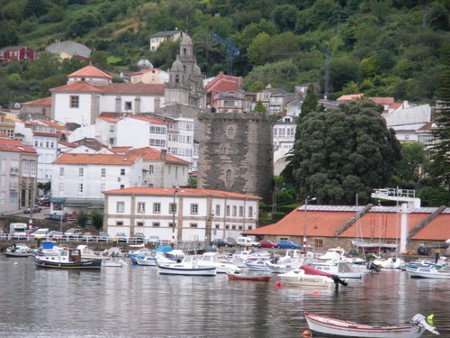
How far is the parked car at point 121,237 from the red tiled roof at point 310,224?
8.55 m

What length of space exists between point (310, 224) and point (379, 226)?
5.12 m

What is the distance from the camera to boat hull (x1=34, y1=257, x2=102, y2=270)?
311 ft

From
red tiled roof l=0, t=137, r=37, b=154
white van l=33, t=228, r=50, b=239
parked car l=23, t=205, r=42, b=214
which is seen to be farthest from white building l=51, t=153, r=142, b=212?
white van l=33, t=228, r=50, b=239

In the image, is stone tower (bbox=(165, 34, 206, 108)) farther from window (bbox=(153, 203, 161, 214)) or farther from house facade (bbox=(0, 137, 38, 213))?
window (bbox=(153, 203, 161, 214))

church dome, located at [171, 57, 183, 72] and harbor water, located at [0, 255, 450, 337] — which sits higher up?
church dome, located at [171, 57, 183, 72]

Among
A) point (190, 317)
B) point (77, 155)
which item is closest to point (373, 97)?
point (77, 155)

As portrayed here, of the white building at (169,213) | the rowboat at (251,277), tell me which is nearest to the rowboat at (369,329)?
the rowboat at (251,277)

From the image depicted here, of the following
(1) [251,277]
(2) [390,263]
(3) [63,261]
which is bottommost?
(1) [251,277]

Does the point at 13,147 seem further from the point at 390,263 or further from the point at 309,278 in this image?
the point at 309,278

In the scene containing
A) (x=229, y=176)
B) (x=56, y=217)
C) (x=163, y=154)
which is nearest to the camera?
(x=56, y=217)

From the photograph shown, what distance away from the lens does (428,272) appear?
313 ft

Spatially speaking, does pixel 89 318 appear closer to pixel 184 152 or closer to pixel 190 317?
pixel 190 317

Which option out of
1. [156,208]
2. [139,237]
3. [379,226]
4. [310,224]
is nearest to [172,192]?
[156,208]

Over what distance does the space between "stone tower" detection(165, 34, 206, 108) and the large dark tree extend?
46008mm
